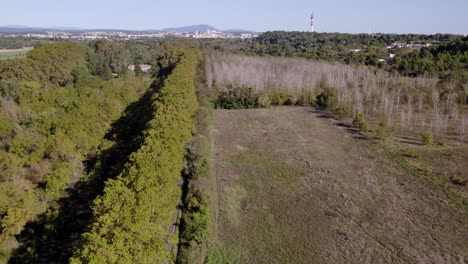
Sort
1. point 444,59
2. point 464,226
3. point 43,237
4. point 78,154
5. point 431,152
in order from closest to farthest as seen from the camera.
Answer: point 43,237 → point 464,226 → point 78,154 → point 431,152 → point 444,59

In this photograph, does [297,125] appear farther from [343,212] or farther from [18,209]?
[18,209]

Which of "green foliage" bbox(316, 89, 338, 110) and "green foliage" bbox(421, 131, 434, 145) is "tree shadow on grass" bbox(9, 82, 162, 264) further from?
"green foliage" bbox(316, 89, 338, 110)

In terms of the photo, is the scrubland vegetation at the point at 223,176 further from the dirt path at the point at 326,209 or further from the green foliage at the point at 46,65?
the green foliage at the point at 46,65

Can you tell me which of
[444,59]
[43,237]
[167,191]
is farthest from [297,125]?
[444,59]

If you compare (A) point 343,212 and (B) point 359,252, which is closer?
(B) point 359,252

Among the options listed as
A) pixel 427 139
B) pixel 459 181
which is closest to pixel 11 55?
pixel 427 139
